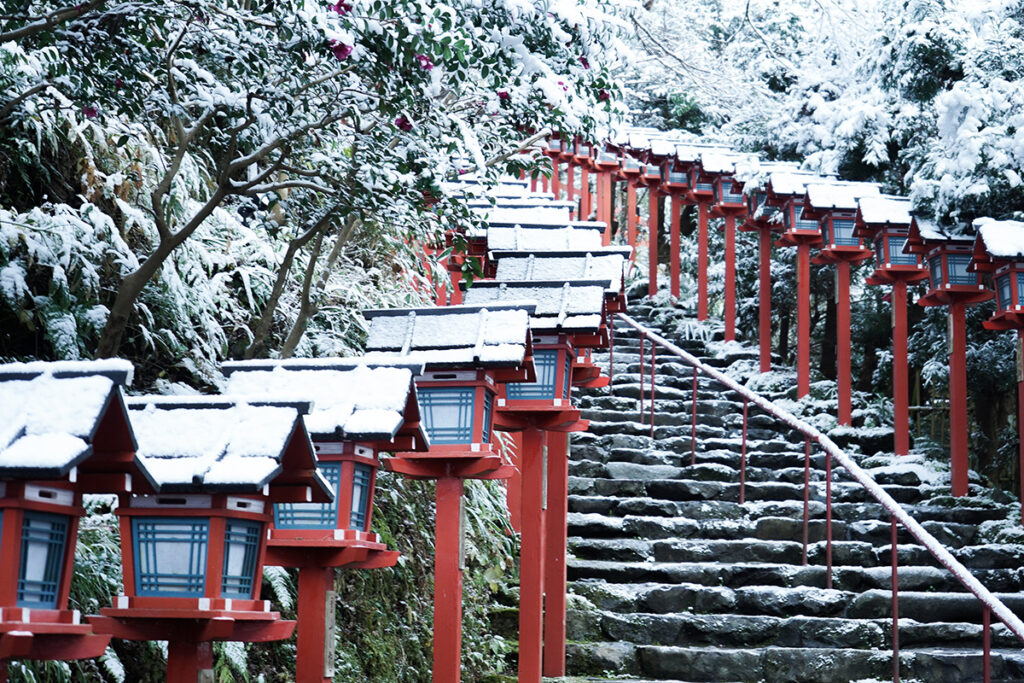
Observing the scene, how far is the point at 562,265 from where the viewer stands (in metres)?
7.54

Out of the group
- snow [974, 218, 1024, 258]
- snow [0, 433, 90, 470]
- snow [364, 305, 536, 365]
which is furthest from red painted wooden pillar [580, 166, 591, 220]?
snow [0, 433, 90, 470]

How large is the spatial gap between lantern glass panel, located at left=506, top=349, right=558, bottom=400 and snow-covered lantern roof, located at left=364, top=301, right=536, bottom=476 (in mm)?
1044

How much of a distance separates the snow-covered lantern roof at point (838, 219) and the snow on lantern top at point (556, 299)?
22.1 ft

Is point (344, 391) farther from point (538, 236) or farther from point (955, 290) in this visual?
point (955, 290)

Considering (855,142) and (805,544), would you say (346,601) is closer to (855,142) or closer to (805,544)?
A: (805,544)

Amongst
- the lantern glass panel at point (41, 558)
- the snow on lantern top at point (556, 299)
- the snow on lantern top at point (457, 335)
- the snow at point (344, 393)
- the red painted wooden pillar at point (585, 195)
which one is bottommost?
the lantern glass panel at point (41, 558)

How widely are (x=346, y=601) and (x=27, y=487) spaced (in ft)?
13.3

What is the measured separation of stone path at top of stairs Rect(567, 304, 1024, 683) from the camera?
786 cm

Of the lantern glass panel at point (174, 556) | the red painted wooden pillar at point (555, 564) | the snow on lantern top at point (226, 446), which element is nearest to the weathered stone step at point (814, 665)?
the red painted wooden pillar at point (555, 564)

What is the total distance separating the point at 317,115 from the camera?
23.2ft

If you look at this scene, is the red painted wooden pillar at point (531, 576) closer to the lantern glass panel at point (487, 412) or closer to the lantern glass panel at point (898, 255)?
the lantern glass panel at point (487, 412)

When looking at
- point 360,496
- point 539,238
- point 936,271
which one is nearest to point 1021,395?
point 936,271

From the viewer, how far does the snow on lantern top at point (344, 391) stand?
4703 mm

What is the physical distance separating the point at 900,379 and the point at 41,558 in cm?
958
